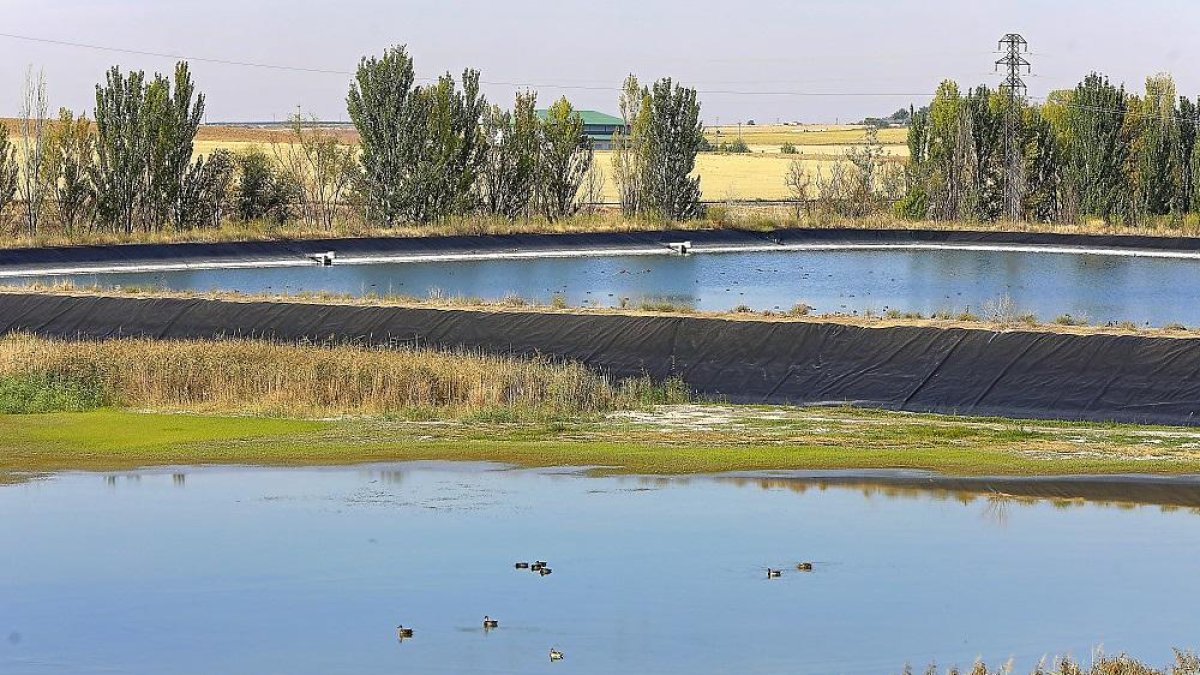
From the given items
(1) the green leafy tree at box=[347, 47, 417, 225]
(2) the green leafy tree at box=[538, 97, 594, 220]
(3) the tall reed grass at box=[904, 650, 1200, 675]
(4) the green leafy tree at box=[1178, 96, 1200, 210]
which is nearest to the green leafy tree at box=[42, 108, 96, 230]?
(1) the green leafy tree at box=[347, 47, 417, 225]

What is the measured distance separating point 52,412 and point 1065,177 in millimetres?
46337

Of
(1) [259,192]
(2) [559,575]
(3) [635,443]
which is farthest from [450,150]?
(2) [559,575]

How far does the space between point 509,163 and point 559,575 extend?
158ft

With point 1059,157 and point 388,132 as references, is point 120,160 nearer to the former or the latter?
point 388,132

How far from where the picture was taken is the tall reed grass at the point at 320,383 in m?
25.7

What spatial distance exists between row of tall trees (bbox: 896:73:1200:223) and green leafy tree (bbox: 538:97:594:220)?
40.0 feet

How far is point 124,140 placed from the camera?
57250mm

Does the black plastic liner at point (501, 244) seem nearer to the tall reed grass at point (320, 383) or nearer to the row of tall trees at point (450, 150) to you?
the row of tall trees at point (450, 150)

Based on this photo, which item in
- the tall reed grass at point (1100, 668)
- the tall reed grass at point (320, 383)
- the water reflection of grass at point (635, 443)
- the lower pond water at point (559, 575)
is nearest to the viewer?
the tall reed grass at point (1100, 668)

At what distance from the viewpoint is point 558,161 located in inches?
2539

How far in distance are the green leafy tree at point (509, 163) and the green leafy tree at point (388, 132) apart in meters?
3.19

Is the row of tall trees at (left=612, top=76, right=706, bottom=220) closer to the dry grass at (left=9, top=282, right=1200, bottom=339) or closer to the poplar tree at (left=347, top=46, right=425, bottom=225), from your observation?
the poplar tree at (left=347, top=46, right=425, bottom=225)

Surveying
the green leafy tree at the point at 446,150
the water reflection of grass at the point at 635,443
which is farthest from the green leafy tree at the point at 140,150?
the water reflection of grass at the point at 635,443

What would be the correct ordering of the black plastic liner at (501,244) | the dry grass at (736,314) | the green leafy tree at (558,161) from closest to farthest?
the dry grass at (736,314)
the black plastic liner at (501,244)
the green leafy tree at (558,161)
